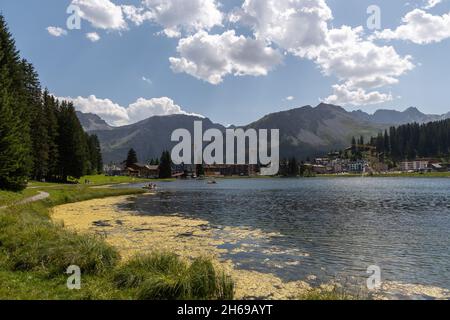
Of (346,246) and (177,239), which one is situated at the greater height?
(177,239)

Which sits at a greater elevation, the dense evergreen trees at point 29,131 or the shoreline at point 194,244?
the dense evergreen trees at point 29,131

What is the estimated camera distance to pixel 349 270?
71.7ft

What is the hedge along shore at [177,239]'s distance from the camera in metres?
18.1

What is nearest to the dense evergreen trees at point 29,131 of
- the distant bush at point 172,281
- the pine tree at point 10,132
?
the pine tree at point 10,132

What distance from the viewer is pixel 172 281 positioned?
51.0 feet

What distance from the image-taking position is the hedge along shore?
18094 millimetres

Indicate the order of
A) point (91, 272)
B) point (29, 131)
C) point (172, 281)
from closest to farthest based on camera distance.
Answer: point (172, 281), point (91, 272), point (29, 131)

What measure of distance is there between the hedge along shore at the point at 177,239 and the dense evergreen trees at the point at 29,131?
10.8 metres

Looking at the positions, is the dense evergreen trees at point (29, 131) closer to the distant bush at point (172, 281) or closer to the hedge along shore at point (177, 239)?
the hedge along shore at point (177, 239)

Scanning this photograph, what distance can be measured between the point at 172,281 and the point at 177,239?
15.9 m

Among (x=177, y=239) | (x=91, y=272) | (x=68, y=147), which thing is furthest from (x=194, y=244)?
(x=68, y=147)

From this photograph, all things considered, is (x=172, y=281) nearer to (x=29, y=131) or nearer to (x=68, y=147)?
(x=29, y=131)
